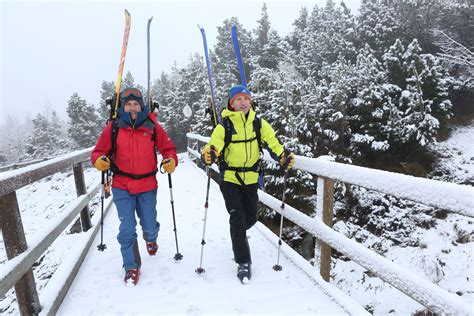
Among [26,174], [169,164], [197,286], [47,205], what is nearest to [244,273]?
[197,286]

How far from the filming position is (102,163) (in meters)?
3.45

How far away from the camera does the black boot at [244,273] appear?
11.4ft

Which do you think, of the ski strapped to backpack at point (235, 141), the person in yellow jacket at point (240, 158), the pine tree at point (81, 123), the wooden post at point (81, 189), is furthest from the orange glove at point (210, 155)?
the pine tree at point (81, 123)

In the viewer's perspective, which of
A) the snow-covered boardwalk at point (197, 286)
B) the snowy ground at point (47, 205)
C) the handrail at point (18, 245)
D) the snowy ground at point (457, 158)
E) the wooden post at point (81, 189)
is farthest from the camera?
the snowy ground at point (457, 158)

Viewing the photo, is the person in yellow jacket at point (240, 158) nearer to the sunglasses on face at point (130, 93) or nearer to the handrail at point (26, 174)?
the sunglasses on face at point (130, 93)

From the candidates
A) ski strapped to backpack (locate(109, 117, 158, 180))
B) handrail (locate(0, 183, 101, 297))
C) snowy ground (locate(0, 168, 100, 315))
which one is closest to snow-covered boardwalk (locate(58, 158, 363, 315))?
handrail (locate(0, 183, 101, 297))

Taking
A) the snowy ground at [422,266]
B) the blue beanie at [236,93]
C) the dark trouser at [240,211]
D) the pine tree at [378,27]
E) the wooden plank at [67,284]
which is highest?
the pine tree at [378,27]

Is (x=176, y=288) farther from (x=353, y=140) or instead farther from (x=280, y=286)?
(x=353, y=140)

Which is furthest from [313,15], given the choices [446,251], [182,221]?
[182,221]

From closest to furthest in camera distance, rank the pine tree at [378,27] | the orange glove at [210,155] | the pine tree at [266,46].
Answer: the orange glove at [210,155], the pine tree at [378,27], the pine tree at [266,46]

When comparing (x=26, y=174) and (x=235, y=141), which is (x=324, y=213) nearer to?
(x=235, y=141)

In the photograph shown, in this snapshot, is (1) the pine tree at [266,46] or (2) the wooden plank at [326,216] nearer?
(2) the wooden plank at [326,216]

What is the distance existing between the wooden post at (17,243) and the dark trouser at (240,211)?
202 cm

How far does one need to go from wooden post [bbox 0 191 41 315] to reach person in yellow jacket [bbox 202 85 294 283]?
182cm
